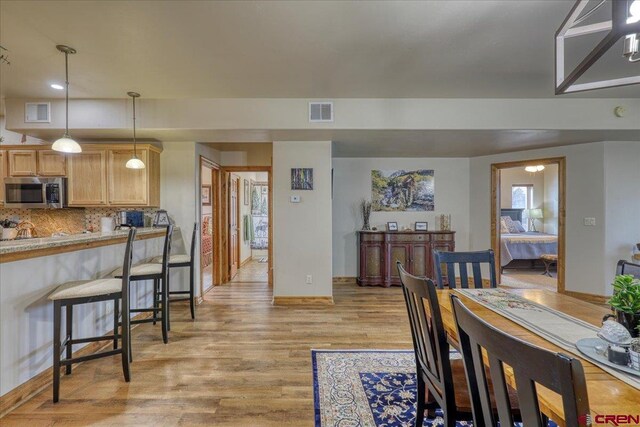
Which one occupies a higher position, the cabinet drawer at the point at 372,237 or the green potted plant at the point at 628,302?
the green potted plant at the point at 628,302

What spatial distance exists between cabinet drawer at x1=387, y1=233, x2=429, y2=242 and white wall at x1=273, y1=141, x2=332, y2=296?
1396 millimetres

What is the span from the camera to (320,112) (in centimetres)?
366

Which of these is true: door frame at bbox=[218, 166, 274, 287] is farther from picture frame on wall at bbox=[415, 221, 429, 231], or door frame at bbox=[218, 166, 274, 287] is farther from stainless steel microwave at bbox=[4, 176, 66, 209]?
picture frame on wall at bbox=[415, 221, 429, 231]

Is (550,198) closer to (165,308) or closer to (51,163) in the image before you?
(165,308)

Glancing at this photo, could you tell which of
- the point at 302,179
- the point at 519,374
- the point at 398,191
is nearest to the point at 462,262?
the point at 519,374

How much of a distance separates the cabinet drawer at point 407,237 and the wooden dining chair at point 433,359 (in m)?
3.50

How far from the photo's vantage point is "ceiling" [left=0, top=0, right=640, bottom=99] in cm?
209

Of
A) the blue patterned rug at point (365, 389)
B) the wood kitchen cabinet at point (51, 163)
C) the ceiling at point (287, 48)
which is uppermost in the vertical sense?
the ceiling at point (287, 48)

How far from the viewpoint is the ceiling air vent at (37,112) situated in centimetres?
362

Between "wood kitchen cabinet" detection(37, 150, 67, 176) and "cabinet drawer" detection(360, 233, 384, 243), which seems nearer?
"wood kitchen cabinet" detection(37, 150, 67, 176)

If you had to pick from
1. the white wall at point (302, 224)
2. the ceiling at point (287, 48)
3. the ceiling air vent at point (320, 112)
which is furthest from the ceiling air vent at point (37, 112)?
the ceiling air vent at point (320, 112)

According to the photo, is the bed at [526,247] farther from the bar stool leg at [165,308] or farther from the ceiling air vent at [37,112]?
the ceiling air vent at [37,112]

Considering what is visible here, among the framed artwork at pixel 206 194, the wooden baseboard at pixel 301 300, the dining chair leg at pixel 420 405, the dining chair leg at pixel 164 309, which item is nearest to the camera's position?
the dining chair leg at pixel 420 405

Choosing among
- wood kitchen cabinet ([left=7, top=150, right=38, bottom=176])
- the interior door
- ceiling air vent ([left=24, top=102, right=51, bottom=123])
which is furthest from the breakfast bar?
the interior door
